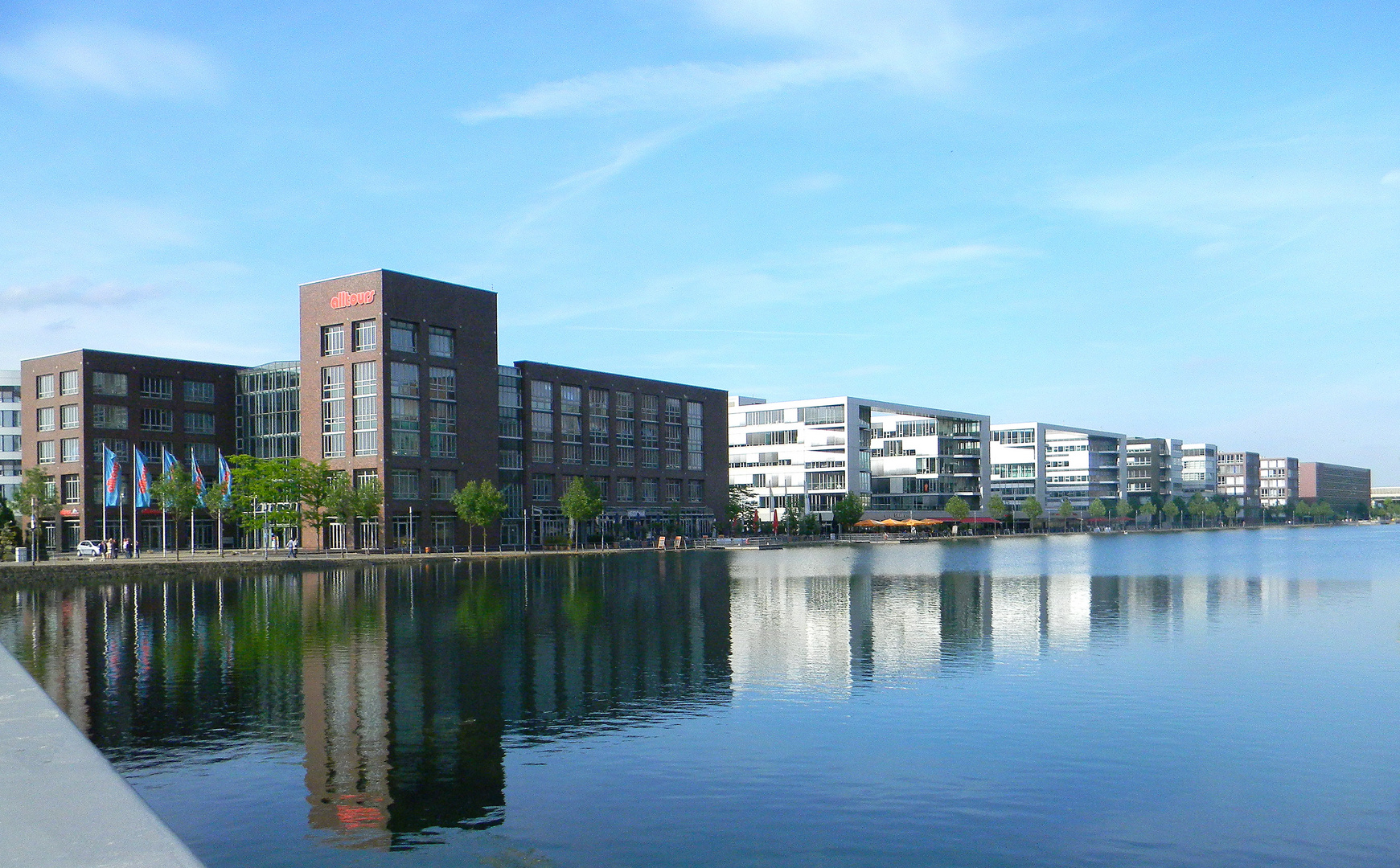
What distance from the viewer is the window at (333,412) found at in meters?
114

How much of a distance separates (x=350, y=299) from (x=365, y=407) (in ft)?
35.0

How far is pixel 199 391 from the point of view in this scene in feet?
435

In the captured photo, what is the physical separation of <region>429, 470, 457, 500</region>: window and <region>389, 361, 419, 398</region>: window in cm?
819

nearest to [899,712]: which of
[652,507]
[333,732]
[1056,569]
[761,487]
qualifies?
[333,732]

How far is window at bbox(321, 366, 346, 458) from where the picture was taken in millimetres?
114312

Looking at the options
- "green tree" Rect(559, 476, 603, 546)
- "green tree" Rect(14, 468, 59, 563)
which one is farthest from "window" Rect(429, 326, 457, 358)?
"green tree" Rect(14, 468, 59, 563)

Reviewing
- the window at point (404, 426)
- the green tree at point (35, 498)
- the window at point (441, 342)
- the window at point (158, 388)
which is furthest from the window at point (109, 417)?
the window at point (441, 342)

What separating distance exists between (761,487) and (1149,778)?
169 meters

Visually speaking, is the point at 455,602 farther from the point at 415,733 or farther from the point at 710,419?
the point at 710,419

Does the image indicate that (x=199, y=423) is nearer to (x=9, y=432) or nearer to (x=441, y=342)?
(x=9, y=432)

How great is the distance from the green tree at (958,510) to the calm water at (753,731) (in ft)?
440

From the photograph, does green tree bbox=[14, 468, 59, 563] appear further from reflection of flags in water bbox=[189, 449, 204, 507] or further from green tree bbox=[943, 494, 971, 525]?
green tree bbox=[943, 494, 971, 525]

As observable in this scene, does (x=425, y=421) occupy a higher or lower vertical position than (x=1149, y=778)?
higher

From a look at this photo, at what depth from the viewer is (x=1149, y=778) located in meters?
18.7
